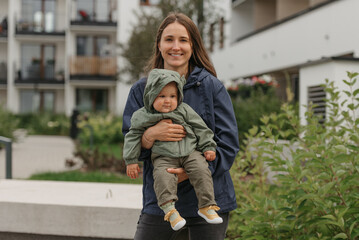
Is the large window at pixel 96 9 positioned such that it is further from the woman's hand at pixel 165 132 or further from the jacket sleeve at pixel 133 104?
the woman's hand at pixel 165 132

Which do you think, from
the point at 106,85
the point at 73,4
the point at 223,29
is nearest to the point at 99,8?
the point at 73,4

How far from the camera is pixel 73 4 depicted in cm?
3484

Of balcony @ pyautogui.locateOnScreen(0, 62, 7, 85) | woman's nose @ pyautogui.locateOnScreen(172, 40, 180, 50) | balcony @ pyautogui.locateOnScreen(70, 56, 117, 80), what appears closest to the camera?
woman's nose @ pyautogui.locateOnScreen(172, 40, 180, 50)

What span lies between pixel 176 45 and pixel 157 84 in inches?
12.1

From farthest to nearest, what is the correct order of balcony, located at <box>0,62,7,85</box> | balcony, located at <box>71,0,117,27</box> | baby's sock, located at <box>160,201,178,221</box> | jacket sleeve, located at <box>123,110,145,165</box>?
balcony, located at <box>0,62,7,85</box> → balcony, located at <box>71,0,117,27</box> → jacket sleeve, located at <box>123,110,145,165</box> → baby's sock, located at <box>160,201,178,221</box>

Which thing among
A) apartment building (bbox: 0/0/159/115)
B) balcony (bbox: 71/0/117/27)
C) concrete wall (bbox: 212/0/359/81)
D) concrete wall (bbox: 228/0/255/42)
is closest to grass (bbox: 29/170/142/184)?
concrete wall (bbox: 212/0/359/81)

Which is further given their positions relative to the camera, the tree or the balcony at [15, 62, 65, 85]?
the balcony at [15, 62, 65, 85]

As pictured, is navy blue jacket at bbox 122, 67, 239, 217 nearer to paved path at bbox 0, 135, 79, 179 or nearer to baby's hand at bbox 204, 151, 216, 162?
baby's hand at bbox 204, 151, 216, 162

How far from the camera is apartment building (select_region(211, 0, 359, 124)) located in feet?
29.1

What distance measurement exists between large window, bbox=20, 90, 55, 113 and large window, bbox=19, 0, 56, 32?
4.44m

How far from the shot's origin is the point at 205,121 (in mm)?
2609

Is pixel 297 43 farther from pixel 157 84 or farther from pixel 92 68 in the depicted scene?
pixel 92 68

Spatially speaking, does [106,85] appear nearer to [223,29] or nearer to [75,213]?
[223,29]

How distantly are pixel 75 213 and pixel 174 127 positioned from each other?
6.82 feet
